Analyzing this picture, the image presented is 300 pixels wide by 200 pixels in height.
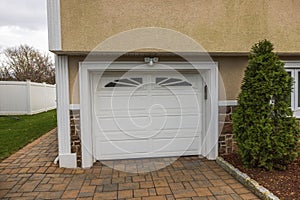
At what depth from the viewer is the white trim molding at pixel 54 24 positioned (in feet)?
15.3

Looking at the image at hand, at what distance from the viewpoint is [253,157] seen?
4.67 meters

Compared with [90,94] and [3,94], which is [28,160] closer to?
[90,94]

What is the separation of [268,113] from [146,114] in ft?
9.73

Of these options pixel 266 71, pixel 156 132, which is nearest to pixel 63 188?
pixel 156 132

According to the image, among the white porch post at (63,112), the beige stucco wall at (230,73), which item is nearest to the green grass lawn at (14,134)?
the white porch post at (63,112)

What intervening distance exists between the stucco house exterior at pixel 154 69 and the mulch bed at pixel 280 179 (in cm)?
146

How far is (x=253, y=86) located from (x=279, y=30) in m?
1.96

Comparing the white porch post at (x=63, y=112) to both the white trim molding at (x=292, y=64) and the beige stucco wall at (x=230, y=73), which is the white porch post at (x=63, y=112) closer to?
the beige stucco wall at (x=230, y=73)

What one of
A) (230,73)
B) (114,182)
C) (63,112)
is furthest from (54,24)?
(230,73)

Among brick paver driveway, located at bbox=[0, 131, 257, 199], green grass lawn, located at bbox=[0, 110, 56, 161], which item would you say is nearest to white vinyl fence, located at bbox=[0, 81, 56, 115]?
green grass lawn, located at bbox=[0, 110, 56, 161]

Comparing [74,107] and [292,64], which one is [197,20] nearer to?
[292,64]

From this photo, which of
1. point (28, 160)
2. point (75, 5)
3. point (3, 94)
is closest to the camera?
point (75, 5)

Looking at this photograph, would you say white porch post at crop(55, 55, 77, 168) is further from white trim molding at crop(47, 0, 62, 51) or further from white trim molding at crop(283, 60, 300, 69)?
white trim molding at crop(283, 60, 300, 69)

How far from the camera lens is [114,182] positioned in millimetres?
4664
